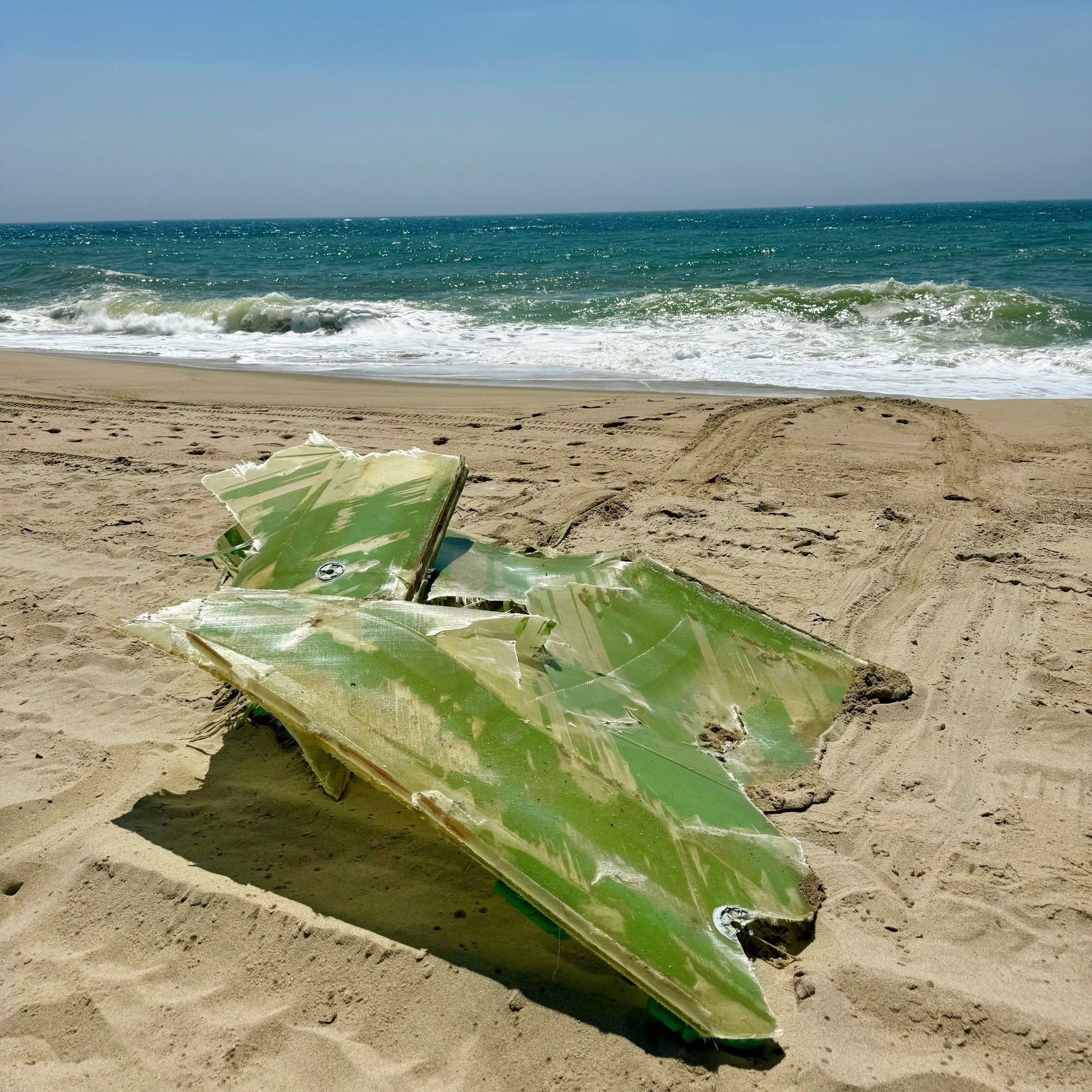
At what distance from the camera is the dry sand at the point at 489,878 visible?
5.40 ft

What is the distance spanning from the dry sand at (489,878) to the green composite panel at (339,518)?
1.84 feet

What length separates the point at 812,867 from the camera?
212cm

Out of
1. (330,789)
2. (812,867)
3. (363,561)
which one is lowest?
(812,867)

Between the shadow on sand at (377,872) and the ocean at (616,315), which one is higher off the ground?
the ocean at (616,315)

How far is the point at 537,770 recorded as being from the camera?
1910 mm

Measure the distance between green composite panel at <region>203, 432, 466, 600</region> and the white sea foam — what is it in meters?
5.18

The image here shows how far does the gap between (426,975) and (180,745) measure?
1.24m

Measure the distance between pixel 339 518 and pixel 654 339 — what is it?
321 inches

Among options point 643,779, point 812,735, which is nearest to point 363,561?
point 643,779

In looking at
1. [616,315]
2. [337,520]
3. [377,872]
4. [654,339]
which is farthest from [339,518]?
[616,315]

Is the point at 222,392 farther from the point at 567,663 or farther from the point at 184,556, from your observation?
the point at 567,663

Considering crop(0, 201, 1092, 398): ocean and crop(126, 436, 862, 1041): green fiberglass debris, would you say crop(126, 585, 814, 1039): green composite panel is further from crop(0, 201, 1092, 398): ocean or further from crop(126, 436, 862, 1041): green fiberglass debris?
crop(0, 201, 1092, 398): ocean

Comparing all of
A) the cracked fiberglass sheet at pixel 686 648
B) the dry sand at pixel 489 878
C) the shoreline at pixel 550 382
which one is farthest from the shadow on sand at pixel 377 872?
the shoreline at pixel 550 382

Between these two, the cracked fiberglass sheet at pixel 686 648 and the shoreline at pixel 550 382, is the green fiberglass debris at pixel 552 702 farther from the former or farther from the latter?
the shoreline at pixel 550 382
